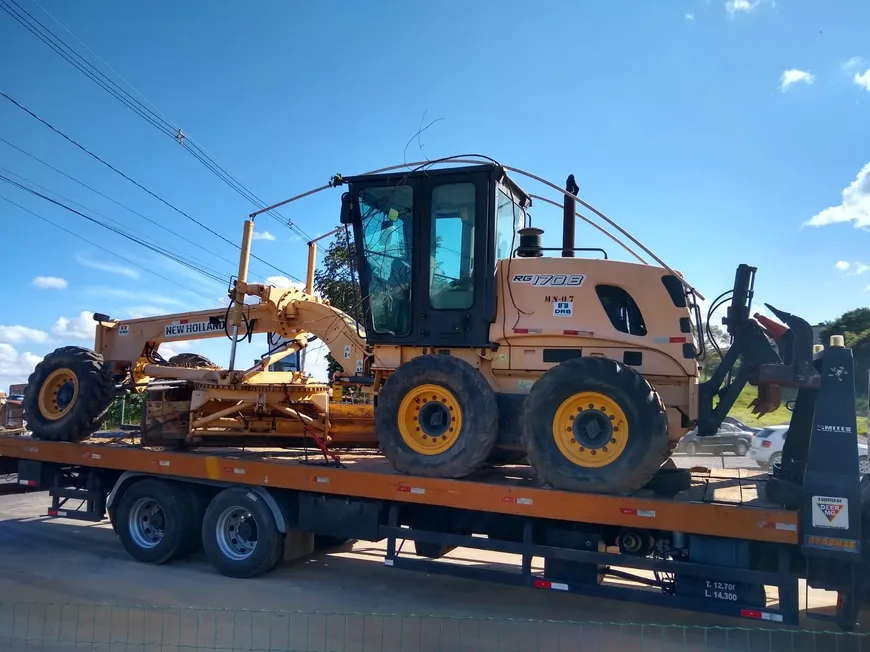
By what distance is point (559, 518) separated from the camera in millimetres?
5891

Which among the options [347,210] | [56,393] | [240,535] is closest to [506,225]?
[347,210]

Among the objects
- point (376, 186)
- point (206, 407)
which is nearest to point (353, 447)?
point (206, 407)

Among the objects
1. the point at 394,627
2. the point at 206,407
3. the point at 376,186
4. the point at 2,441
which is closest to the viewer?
the point at 394,627

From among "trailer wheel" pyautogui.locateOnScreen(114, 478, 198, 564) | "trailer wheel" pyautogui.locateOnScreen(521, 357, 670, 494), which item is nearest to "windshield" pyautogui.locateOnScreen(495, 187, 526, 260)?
"trailer wheel" pyautogui.locateOnScreen(521, 357, 670, 494)

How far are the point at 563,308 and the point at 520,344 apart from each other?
21.0 inches

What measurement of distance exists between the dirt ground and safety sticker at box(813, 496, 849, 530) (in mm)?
862

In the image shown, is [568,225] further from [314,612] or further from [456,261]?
[314,612]

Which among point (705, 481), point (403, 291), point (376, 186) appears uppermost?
point (376, 186)

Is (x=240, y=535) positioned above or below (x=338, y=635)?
above

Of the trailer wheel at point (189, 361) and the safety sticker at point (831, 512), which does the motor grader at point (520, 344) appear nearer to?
the safety sticker at point (831, 512)

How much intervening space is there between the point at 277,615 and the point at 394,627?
104cm

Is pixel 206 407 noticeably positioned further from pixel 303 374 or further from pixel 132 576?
pixel 132 576

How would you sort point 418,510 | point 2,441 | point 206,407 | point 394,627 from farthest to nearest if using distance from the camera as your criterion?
point 2,441
point 206,407
point 418,510
point 394,627

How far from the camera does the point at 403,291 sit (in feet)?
24.0
